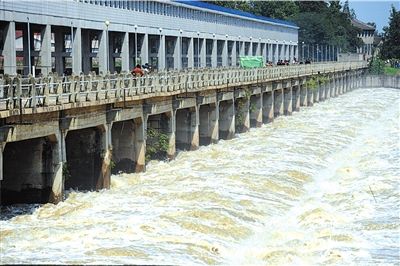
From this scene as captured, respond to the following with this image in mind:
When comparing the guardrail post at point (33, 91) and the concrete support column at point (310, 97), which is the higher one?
the guardrail post at point (33, 91)

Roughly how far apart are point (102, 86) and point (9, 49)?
1704 cm

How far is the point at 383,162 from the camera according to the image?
40.5 m

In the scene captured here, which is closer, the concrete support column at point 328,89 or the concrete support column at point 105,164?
the concrete support column at point 105,164

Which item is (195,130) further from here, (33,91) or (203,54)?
(203,54)

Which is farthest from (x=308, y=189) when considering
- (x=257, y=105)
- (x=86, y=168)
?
(x=257, y=105)

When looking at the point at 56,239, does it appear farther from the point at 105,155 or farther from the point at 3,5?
the point at 3,5

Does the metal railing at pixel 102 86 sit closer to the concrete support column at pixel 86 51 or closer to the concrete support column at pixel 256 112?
the concrete support column at pixel 256 112

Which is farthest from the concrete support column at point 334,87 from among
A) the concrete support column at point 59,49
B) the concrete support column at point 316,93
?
the concrete support column at point 59,49

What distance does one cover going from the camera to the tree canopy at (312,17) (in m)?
149

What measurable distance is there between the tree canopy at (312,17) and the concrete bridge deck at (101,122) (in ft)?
297

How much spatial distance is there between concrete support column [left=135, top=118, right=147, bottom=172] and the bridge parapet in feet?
4.31

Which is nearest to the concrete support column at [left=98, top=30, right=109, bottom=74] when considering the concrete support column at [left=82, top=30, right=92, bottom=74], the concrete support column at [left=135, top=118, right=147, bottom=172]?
the concrete support column at [left=82, top=30, right=92, bottom=74]

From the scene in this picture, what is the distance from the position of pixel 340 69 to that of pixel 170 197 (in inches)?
3202

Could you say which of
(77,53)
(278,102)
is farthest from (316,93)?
(77,53)
